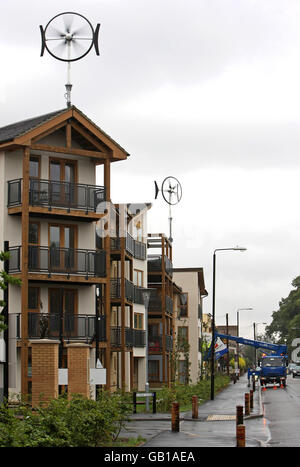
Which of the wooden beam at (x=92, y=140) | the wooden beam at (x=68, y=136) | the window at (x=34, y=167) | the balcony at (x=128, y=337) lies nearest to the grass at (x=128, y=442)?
the wooden beam at (x=68, y=136)

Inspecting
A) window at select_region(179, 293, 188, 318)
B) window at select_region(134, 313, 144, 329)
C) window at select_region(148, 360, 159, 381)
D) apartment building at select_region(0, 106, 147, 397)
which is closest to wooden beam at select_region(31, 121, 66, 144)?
apartment building at select_region(0, 106, 147, 397)

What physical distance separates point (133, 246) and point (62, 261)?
56.2ft

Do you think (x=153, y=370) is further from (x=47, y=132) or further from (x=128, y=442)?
(x=128, y=442)

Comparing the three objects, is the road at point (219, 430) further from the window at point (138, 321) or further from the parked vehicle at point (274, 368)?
the parked vehicle at point (274, 368)

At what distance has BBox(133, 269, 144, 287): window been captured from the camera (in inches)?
2304

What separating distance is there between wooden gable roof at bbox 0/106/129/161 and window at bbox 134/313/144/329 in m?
19.3

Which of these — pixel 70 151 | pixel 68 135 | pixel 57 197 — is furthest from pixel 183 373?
pixel 68 135

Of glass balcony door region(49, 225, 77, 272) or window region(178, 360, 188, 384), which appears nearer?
glass balcony door region(49, 225, 77, 272)

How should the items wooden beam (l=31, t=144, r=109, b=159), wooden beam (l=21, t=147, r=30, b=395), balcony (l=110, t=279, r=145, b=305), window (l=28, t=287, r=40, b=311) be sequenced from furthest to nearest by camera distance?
balcony (l=110, t=279, r=145, b=305), window (l=28, t=287, r=40, b=311), wooden beam (l=31, t=144, r=109, b=159), wooden beam (l=21, t=147, r=30, b=395)

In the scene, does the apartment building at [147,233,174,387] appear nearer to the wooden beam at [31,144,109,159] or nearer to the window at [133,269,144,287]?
the window at [133,269,144,287]

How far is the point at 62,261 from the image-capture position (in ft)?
127

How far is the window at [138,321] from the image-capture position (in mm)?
57906

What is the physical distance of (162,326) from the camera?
6438 centimetres
